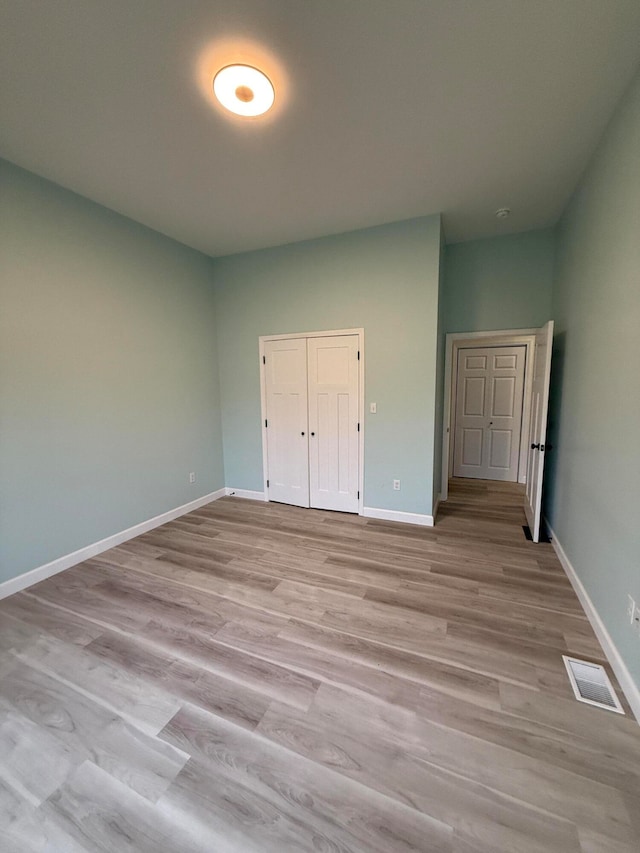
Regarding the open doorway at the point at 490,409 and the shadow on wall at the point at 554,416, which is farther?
the open doorway at the point at 490,409

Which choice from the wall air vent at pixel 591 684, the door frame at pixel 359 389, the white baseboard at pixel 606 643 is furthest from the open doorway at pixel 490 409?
the wall air vent at pixel 591 684

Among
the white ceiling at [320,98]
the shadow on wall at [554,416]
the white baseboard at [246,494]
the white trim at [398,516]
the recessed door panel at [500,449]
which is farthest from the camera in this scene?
the recessed door panel at [500,449]

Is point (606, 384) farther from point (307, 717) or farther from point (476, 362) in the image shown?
point (476, 362)

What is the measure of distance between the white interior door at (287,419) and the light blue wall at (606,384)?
251cm

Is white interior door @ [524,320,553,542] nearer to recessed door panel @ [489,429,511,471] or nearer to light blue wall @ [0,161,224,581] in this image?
recessed door panel @ [489,429,511,471]

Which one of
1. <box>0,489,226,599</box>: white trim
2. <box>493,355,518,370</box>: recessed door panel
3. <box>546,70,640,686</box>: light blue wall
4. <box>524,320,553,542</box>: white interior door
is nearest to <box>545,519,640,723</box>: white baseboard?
<box>546,70,640,686</box>: light blue wall

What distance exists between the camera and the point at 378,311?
3375 mm

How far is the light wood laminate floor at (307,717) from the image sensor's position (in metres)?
1.10

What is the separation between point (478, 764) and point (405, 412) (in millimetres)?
2582

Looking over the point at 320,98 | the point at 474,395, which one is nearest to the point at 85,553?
the point at 320,98

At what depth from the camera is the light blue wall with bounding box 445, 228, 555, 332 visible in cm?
348

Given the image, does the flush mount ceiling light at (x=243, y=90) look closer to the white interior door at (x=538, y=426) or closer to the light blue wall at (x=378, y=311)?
the light blue wall at (x=378, y=311)

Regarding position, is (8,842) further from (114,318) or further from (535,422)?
(535,422)

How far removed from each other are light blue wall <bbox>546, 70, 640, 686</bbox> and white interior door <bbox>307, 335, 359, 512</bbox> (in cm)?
190
